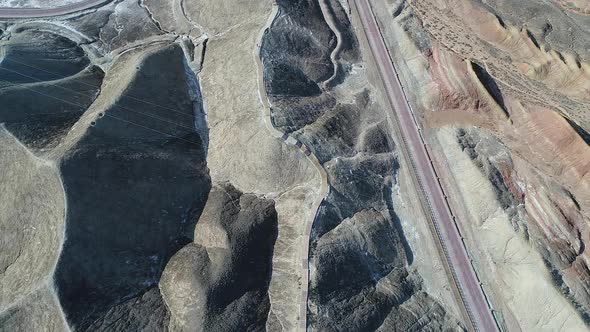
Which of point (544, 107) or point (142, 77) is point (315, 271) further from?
point (544, 107)

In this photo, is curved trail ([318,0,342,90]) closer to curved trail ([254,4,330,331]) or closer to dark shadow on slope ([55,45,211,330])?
curved trail ([254,4,330,331])

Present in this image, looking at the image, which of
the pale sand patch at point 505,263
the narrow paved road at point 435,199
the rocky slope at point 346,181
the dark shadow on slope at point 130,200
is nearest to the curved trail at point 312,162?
the rocky slope at point 346,181

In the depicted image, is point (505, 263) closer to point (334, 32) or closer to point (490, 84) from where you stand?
point (490, 84)

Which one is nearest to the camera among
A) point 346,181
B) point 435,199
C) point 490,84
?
point 346,181

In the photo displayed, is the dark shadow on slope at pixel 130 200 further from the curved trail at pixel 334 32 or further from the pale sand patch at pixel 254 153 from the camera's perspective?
the curved trail at pixel 334 32

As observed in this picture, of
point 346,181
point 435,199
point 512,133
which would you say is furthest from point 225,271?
point 512,133

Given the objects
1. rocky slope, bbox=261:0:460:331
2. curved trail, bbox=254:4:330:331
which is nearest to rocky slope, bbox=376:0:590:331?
rocky slope, bbox=261:0:460:331
